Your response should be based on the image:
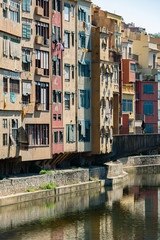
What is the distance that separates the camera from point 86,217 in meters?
52.8

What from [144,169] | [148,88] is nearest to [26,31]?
[144,169]

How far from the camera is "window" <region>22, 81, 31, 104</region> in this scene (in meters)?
59.7

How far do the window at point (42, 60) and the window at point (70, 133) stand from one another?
23.1 feet

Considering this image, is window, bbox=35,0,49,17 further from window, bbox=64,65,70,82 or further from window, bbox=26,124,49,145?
window, bbox=26,124,49,145

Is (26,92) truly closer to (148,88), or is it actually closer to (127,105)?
(127,105)

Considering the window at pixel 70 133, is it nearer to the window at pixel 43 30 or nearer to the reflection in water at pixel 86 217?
the reflection in water at pixel 86 217

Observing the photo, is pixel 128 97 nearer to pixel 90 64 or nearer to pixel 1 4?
pixel 90 64

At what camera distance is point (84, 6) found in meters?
70.1

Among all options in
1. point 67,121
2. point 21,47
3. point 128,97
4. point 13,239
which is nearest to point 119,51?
point 128,97

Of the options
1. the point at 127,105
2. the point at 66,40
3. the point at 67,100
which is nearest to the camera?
the point at 66,40

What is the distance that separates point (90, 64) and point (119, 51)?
12.8 meters

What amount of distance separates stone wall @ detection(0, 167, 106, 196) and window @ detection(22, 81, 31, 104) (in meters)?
6.72

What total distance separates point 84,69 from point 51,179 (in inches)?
549

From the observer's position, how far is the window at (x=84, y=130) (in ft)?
A: 229
